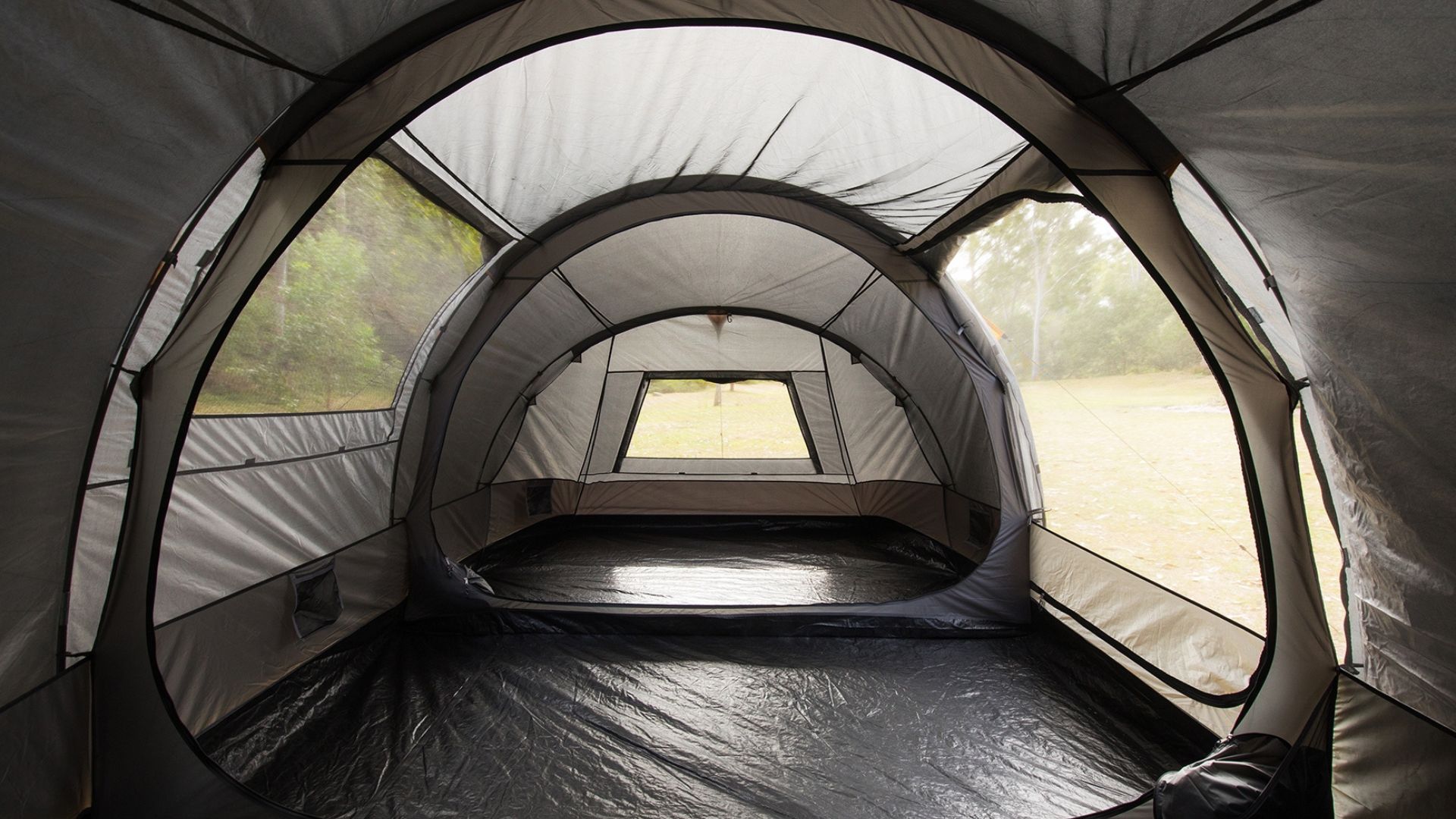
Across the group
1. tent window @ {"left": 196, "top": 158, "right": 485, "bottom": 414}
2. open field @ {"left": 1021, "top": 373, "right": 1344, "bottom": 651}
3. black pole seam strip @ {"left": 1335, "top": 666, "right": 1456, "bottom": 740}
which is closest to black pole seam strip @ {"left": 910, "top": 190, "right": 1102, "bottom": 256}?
open field @ {"left": 1021, "top": 373, "right": 1344, "bottom": 651}

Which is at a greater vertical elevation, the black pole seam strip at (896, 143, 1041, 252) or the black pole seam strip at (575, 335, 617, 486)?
the black pole seam strip at (896, 143, 1041, 252)

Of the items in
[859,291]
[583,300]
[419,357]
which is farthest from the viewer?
[583,300]

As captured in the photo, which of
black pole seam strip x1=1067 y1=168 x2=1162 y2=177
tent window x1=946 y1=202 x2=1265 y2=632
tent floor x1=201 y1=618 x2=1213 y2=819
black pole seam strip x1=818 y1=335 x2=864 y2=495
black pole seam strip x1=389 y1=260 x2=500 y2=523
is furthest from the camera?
black pole seam strip x1=818 y1=335 x2=864 y2=495

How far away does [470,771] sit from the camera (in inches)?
74.7

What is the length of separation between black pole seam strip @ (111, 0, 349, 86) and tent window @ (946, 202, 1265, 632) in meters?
2.36

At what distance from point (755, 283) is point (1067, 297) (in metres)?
1.79

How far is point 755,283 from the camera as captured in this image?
3871mm

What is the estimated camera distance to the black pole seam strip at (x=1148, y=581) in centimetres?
187

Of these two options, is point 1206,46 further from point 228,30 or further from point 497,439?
point 497,439

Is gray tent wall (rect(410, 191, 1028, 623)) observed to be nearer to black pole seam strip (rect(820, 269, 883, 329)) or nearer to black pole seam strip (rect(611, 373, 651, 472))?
black pole seam strip (rect(820, 269, 883, 329))

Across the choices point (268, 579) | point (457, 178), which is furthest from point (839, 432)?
point (268, 579)

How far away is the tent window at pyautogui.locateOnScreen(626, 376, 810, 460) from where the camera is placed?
16.1ft

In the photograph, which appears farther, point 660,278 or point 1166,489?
point 660,278

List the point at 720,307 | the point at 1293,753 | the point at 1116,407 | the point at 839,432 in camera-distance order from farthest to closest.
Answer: the point at 839,432
the point at 720,307
the point at 1116,407
the point at 1293,753
